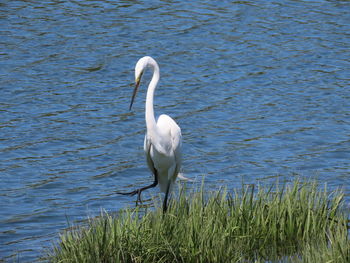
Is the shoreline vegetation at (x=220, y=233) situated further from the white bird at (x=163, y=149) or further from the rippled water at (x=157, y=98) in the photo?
the rippled water at (x=157, y=98)

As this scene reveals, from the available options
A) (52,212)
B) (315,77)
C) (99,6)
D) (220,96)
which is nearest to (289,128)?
(220,96)

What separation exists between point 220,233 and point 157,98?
A: 6.54 metres

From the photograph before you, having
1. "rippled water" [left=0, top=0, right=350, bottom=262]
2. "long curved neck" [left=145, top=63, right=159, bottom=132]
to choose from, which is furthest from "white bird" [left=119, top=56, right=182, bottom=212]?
"rippled water" [left=0, top=0, right=350, bottom=262]

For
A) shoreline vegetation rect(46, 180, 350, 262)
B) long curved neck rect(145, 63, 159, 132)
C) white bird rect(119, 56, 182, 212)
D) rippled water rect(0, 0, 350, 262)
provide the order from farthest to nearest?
rippled water rect(0, 0, 350, 262), white bird rect(119, 56, 182, 212), long curved neck rect(145, 63, 159, 132), shoreline vegetation rect(46, 180, 350, 262)

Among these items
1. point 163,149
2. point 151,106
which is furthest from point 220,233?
point 163,149

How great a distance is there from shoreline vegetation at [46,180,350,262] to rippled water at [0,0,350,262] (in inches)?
61.3

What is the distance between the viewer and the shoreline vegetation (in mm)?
6348

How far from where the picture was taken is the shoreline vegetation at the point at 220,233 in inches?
250

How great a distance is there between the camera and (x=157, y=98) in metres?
13.0

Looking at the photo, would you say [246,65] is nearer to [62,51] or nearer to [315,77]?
[315,77]

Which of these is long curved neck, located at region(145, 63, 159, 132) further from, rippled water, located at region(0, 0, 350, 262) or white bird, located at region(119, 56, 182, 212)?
rippled water, located at region(0, 0, 350, 262)

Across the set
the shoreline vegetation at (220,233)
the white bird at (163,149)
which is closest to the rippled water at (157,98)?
the white bird at (163,149)

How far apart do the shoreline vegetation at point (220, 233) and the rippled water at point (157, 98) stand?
1.56 metres

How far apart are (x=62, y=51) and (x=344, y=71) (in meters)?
5.19
